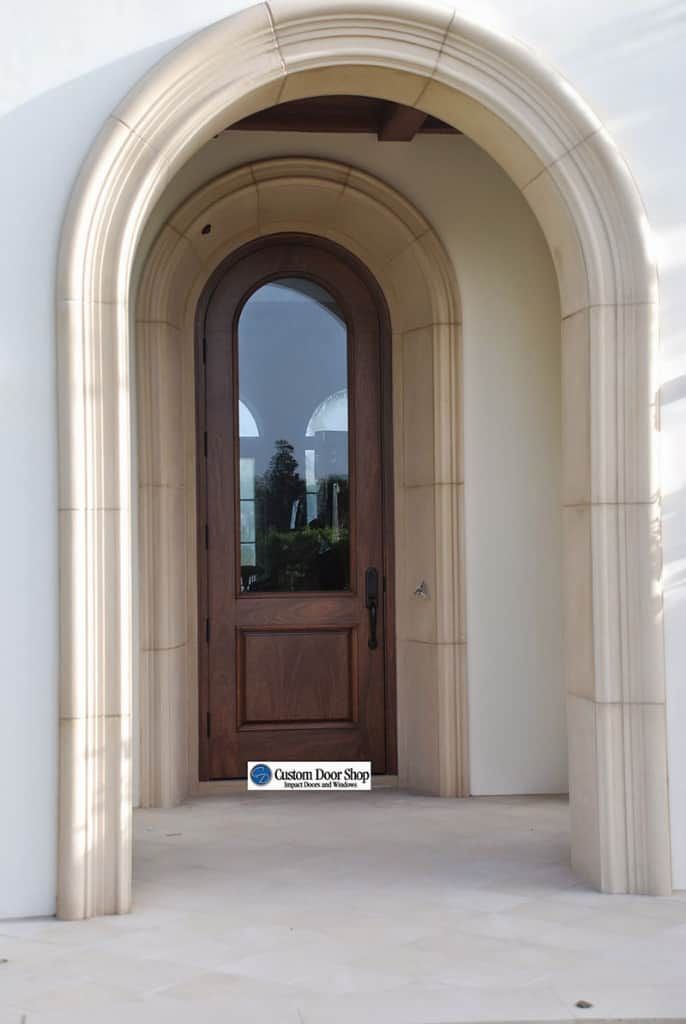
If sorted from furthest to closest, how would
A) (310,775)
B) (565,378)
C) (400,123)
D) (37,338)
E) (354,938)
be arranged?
(310,775) → (400,123) → (565,378) → (37,338) → (354,938)

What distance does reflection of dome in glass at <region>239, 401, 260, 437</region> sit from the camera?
5996 millimetres

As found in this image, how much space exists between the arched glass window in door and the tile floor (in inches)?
57.4

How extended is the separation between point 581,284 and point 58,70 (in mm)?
1907

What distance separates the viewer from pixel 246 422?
5996mm

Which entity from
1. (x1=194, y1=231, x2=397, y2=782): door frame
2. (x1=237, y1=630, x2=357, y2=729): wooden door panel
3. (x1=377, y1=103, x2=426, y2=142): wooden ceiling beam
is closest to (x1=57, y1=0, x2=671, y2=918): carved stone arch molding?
(x1=377, y1=103, x2=426, y2=142): wooden ceiling beam

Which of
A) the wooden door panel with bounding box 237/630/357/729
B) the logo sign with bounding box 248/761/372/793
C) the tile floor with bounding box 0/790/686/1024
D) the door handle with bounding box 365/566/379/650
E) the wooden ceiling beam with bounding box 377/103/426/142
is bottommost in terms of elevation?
the tile floor with bounding box 0/790/686/1024

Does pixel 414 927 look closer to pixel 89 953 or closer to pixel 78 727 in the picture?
pixel 89 953

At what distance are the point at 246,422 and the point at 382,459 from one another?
720 millimetres

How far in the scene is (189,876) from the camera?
4348mm

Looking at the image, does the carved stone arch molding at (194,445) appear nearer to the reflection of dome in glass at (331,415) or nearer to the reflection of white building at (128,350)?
the reflection of dome in glass at (331,415)

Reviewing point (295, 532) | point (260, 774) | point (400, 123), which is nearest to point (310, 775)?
point (260, 774)

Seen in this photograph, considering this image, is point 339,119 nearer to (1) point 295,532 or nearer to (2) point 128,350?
(2) point 128,350

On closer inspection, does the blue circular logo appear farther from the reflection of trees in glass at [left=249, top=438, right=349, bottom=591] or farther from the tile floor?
the reflection of trees in glass at [left=249, top=438, right=349, bottom=591]

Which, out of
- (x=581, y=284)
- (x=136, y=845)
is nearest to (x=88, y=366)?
(x=581, y=284)
